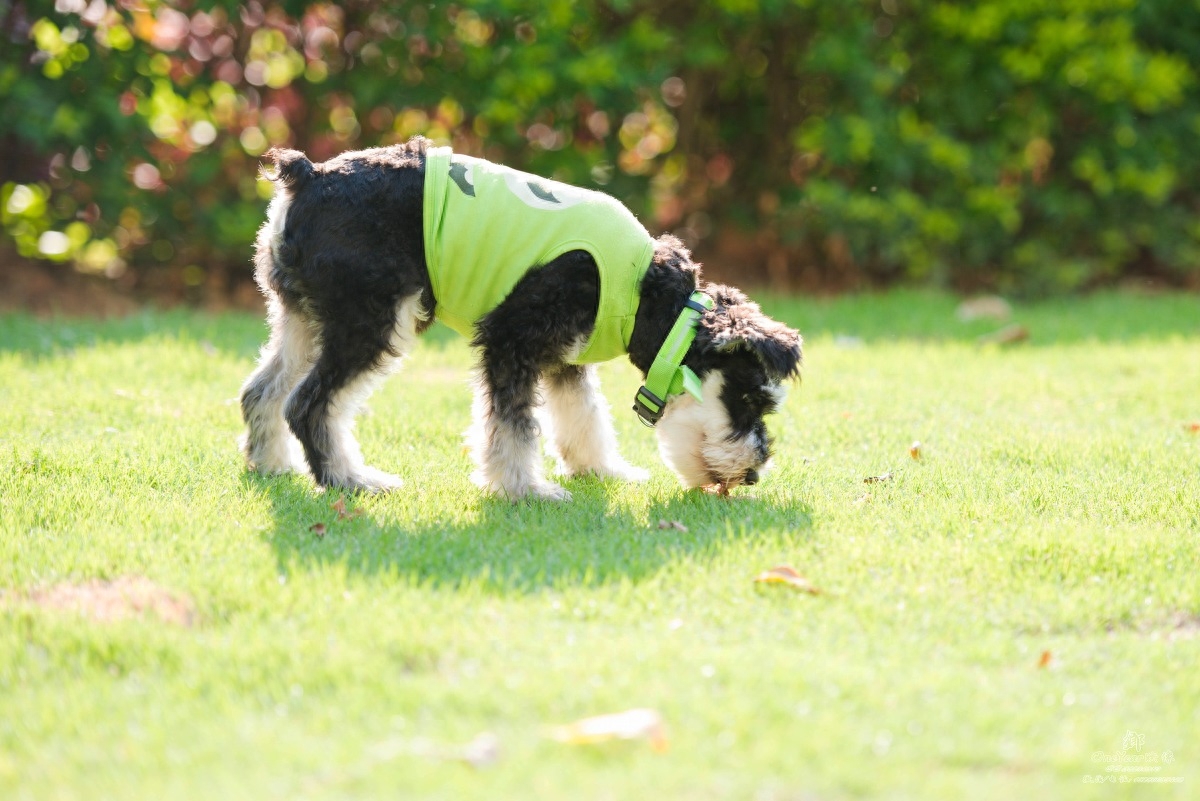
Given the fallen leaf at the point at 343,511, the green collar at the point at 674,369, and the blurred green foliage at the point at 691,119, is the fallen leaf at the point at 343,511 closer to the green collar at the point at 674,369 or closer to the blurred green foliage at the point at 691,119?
the green collar at the point at 674,369

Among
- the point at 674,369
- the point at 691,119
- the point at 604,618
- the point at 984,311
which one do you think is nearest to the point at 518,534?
the point at 604,618

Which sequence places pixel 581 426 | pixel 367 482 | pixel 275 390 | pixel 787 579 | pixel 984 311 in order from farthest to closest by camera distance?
pixel 984 311
pixel 581 426
pixel 275 390
pixel 367 482
pixel 787 579

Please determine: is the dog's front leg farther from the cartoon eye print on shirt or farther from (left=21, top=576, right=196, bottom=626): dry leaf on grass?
(left=21, top=576, right=196, bottom=626): dry leaf on grass

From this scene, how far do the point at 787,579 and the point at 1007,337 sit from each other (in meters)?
5.53

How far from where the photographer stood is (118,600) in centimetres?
391

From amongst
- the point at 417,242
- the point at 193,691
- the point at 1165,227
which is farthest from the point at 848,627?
the point at 1165,227

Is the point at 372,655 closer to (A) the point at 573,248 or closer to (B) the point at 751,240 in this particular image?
(A) the point at 573,248

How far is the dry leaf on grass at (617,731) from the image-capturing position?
3074mm

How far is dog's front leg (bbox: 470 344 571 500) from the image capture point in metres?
5.08

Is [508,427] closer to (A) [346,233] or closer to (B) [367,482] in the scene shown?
(B) [367,482]

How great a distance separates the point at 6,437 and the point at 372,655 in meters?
3.10

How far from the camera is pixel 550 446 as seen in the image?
582 centimetres

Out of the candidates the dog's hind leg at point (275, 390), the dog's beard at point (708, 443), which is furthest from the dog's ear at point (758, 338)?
the dog's hind leg at point (275, 390)

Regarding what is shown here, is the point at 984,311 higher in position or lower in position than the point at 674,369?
lower
